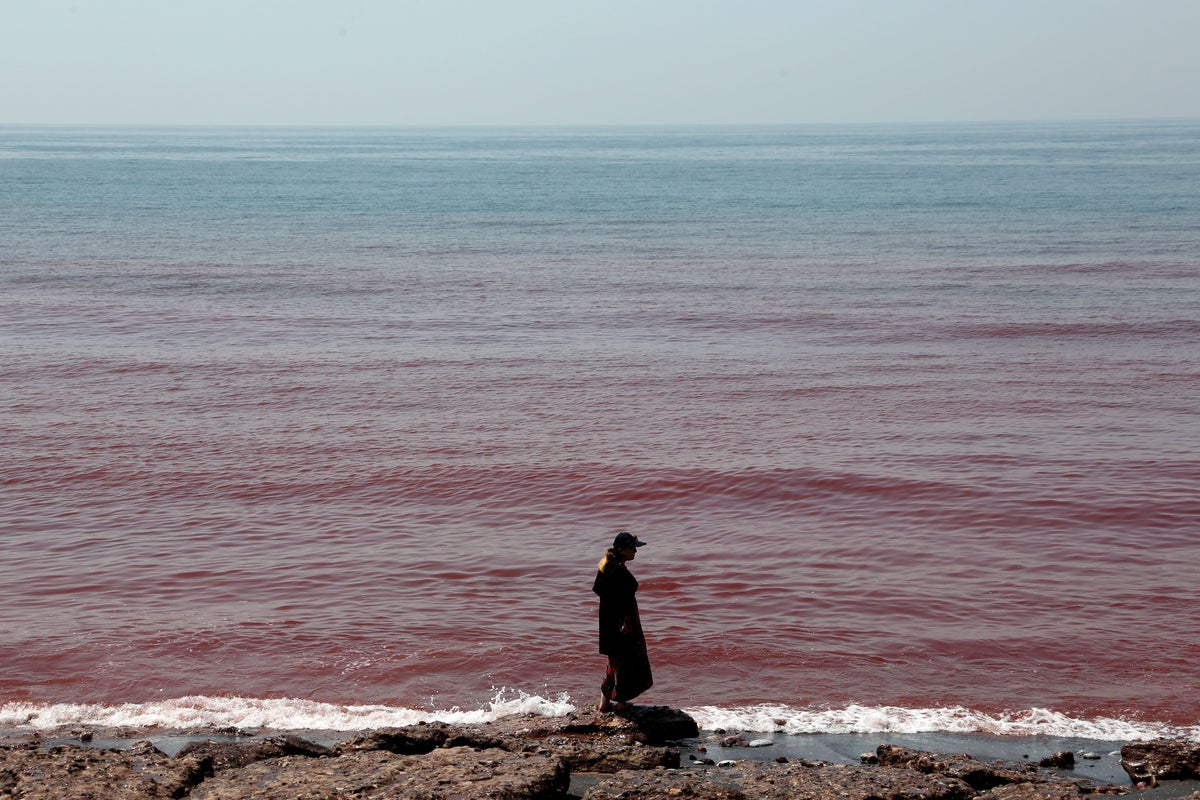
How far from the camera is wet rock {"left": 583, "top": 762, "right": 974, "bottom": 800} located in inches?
285

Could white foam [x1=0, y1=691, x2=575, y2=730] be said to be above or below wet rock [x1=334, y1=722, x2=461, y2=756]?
below

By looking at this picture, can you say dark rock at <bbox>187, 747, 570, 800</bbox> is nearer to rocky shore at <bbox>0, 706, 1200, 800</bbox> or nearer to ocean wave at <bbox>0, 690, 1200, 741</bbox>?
rocky shore at <bbox>0, 706, 1200, 800</bbox>

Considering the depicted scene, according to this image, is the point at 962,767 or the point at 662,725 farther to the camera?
the point at 662,725

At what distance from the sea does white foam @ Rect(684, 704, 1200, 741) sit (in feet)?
0.12

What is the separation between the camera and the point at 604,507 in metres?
15.1

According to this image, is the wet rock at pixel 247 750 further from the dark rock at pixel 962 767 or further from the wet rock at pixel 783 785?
the dark rock at pixel 962 767

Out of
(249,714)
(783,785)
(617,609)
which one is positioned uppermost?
(617,609)

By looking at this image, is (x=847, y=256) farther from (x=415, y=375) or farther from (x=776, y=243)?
(x=415, y=375)

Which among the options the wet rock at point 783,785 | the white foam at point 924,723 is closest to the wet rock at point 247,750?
the wet rock at point 783,785

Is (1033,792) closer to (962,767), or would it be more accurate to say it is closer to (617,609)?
(962,767)

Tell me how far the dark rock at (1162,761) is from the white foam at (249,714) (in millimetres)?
3999

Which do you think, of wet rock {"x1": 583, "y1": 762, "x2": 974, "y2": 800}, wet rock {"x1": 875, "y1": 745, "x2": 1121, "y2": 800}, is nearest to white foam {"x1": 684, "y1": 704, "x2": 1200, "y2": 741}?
wet rock {"x1": 875, "y1": 745, "x2": 1121, "y2": 800}

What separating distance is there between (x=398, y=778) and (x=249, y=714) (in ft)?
8.30

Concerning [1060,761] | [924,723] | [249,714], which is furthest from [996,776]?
[249,714]
